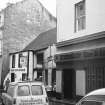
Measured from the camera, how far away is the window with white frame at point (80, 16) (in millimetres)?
18055

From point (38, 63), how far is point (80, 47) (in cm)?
1307

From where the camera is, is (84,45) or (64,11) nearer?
(84,45)

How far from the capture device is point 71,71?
19.5 m

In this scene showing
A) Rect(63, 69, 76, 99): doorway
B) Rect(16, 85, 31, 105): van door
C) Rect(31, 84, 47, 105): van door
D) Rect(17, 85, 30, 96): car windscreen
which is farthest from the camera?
Rect(63, 69, 76, 99): doorway

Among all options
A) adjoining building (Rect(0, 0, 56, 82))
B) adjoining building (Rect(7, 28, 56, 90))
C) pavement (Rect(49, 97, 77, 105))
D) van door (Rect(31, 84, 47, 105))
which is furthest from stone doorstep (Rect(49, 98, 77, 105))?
adjoining building (Rect(0, 0, 56, 82))

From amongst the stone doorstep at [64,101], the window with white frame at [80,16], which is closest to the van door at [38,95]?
the stone doorstep at [64,101]

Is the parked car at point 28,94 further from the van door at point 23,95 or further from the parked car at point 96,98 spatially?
the parked car at point 96,98

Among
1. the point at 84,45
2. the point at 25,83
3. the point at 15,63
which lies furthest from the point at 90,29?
the point at 15,63

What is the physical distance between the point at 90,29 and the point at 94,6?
131 centimetres

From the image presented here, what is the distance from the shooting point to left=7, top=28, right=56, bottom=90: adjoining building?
82.5 feet

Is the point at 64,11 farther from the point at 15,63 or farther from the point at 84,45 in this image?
the point at 15,63

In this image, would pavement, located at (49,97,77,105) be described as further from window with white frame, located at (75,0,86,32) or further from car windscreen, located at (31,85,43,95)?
car windscreen, located at (31,85,43,95)

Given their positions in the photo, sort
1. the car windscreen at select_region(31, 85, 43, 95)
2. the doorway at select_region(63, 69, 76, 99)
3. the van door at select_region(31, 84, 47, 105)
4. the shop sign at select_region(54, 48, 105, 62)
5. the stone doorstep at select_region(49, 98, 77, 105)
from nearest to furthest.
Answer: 1. the van door at select_region(31, 84, 47, 105)
2. the car windscreen at select_region(31, 85, 43, 95)
3. the shop sign at select_region(54, 48, 105, 62)
4. the stone doorstep at select_region(49, 98, 77, 105)
5. the doorway at select_region(63, 69, 76, 99)

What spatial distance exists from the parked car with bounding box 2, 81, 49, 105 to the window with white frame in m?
6.81
